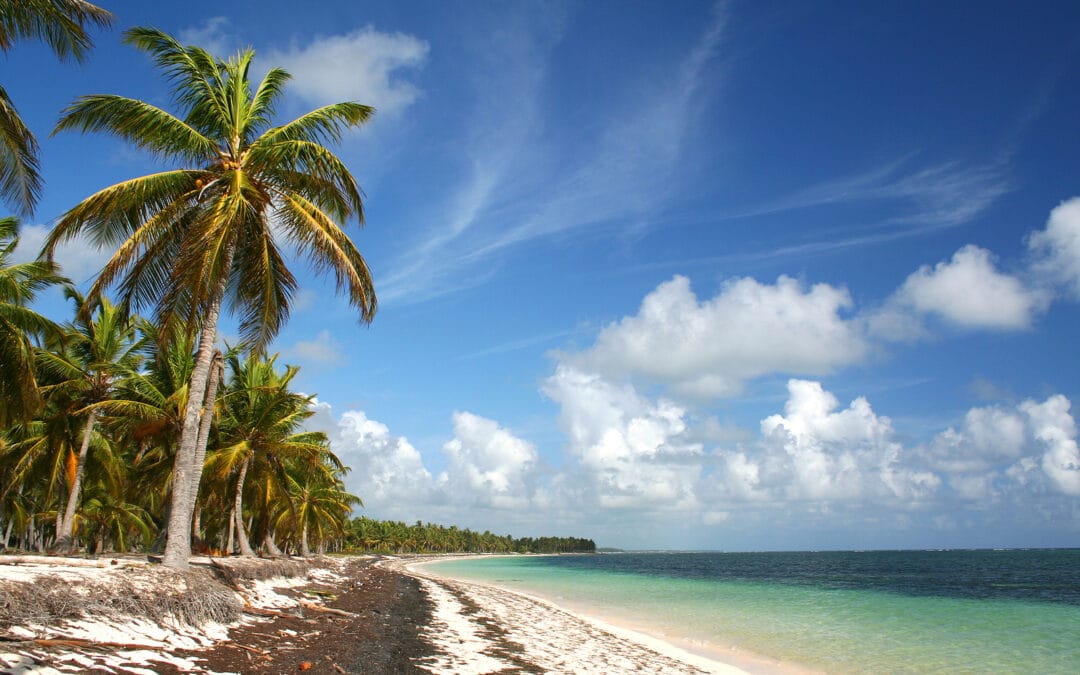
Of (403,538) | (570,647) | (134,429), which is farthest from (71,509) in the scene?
(403,538)

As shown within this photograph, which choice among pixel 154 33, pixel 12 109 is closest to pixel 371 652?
pixel 12 109

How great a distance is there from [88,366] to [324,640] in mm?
13755

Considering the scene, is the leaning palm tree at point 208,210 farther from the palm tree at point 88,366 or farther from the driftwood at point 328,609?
the palm tree at point 88,366

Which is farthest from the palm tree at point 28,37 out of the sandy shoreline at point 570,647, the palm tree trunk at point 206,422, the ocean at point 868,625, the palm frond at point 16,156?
the ocean at point 868,625

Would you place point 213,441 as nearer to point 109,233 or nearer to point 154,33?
point 109,233

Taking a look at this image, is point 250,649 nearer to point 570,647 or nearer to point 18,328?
point 570,647

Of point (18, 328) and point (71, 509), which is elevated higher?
point (18, 328)

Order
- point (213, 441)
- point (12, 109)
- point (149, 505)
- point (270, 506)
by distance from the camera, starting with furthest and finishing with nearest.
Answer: point (149, 505), point (270, 506), point (213, 441), point (12, 109)

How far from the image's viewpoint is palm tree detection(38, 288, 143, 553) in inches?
743

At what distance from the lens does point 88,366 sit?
19.2 meters

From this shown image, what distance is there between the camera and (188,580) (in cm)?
1002

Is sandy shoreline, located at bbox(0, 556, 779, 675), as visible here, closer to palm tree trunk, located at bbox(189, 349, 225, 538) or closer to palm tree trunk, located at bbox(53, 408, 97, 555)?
palm tree trunk, located at bbox(189, 349, 225, 538)

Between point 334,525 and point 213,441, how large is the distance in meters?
22.2

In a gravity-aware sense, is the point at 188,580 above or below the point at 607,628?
above
